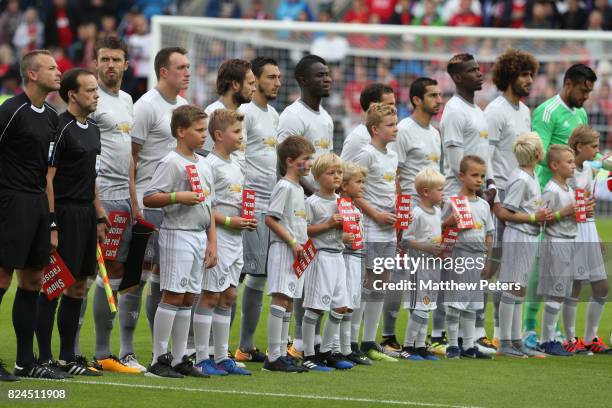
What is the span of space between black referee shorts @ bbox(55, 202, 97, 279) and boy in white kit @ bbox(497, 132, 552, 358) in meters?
3.58

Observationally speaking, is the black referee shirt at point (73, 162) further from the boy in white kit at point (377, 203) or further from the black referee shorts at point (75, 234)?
the boy in white kit at point (377, 203)

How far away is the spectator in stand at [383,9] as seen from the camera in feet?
75.5

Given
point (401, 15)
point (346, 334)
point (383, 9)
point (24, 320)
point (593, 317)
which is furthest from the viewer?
point (383, 9)

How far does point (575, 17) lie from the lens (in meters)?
22.2

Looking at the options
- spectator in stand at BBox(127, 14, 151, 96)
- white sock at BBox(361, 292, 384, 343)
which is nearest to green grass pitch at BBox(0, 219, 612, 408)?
white sock at BBox(361, 292, 384, 343)

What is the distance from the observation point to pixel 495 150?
11.3 meters

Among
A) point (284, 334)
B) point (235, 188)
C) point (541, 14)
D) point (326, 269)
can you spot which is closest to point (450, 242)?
point (326, 269)

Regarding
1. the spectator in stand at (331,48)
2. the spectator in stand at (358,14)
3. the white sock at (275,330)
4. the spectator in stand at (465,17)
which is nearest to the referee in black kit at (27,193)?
the white sock at (275,330)

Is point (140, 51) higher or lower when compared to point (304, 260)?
higher

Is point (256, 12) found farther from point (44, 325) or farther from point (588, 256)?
point (44, 325)

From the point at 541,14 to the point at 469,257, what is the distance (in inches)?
492

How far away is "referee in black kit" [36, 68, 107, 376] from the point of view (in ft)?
28.1

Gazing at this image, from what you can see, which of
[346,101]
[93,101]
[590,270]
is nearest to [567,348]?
[590,270]

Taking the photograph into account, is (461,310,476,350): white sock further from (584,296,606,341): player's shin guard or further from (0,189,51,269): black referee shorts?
(0,189,51,269): black referee shorts
